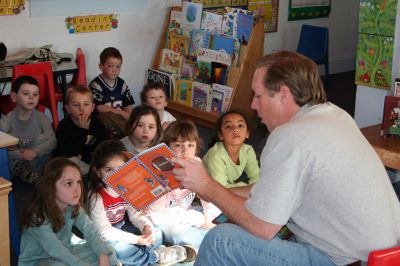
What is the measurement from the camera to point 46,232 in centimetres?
265

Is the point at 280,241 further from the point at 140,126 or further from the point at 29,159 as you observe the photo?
the point at 29,159

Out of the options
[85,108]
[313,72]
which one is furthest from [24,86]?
[313,72]

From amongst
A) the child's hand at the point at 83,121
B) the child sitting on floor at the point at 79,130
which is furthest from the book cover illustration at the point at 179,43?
the child's hand at the point at 83,121

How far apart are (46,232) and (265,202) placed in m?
1.09

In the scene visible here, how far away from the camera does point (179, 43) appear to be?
5.62 m

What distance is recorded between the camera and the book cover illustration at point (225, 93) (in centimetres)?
525

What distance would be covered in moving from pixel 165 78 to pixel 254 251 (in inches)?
144

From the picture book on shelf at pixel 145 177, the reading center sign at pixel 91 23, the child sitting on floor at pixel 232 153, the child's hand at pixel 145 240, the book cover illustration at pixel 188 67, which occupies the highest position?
the reading center sign at pixel 91 23

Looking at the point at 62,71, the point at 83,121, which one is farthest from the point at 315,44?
the point at 83,121

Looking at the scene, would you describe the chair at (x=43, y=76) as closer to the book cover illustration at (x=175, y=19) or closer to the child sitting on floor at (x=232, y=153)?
the child sitting on floor at (x=232, y=153)

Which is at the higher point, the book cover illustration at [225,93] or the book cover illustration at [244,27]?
the book cover illustration at [244,27]

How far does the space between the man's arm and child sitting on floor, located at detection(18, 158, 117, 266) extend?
0.71 m

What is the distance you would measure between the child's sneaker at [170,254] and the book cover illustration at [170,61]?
276 cm

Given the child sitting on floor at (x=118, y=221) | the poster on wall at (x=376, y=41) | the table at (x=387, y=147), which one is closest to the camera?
the child sitting on floor at (x=118, y=221)
